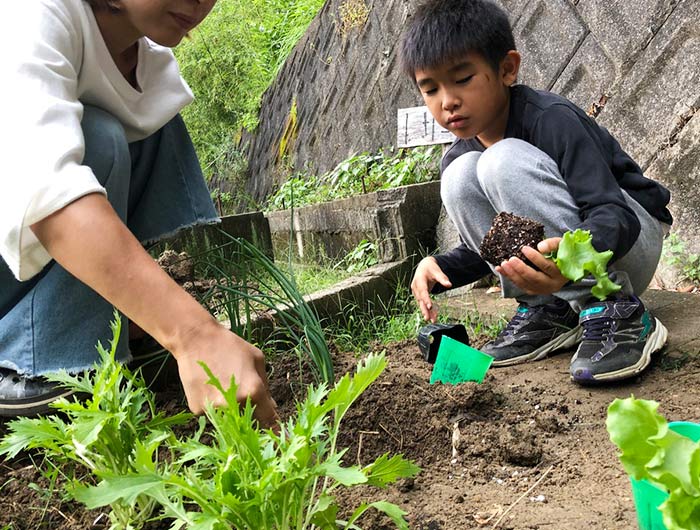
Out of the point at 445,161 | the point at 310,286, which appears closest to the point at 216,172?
the point at 310,286

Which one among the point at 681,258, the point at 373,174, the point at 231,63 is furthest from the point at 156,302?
the point at 231,63

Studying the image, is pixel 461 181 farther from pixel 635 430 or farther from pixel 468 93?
pixel 635 430

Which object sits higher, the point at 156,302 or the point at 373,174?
the point at 156,302

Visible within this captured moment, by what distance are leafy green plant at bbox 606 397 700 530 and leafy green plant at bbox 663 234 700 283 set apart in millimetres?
1881

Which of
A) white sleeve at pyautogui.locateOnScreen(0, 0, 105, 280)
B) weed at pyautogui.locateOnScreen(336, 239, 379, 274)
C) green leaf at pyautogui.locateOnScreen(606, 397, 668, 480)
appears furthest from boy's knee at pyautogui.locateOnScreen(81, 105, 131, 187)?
weed at pyautogui.locateOnScreen(336, 239, 379, 274)

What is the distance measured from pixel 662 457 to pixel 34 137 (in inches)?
42.3

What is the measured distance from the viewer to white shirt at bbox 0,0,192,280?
40.6 inches

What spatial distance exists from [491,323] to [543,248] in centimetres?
96

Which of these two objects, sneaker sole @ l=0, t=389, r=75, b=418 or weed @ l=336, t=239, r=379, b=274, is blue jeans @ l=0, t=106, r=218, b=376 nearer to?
sneaker sole @ l=0, t=389, r=75, b=418

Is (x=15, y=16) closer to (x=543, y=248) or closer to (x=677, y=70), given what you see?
(x=543, y=248)

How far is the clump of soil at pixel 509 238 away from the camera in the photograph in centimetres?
156

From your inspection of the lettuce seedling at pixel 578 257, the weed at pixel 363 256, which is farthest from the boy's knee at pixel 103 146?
the weed at pixel 363 256

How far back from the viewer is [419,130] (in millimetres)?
3377

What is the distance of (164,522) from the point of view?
3.99 feet
